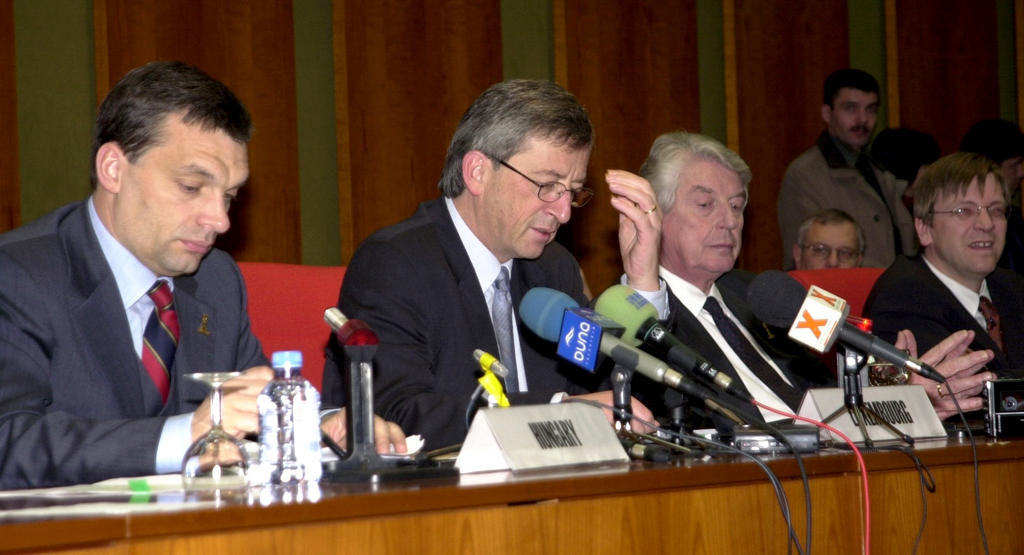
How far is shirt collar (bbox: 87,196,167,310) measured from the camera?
8.01ft

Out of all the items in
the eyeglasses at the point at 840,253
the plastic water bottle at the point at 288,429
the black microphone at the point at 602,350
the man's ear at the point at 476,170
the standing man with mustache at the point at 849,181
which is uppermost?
the standing man with mustache at the point at 849,181

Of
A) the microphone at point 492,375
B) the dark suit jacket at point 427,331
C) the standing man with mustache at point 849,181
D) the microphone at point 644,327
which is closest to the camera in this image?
the microphone at point 492,375

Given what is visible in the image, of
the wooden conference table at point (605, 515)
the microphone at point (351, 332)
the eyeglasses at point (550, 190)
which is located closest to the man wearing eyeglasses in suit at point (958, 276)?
the eyeglasses at point (550, 190)

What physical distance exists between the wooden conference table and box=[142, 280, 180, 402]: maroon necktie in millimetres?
818

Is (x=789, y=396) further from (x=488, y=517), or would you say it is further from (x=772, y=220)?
(x=772, y=220)

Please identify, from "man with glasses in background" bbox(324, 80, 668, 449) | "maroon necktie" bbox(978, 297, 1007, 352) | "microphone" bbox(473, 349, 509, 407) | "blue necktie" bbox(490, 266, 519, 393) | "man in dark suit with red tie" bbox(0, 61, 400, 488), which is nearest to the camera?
"microphone" bbox(473, 349, 509, 407)

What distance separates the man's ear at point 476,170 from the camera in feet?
9.93

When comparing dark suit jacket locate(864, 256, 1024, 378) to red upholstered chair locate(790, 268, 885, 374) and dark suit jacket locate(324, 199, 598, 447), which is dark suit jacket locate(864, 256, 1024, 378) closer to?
red upholstered chair locate(790, 268, 885, 374)

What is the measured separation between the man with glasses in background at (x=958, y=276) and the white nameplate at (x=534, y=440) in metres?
1.97

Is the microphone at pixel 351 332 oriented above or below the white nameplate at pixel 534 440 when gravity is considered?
above

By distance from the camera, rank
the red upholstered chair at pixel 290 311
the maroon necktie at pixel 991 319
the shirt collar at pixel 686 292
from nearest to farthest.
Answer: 1. the red upholstered chair at pixel 290 311
2. the shirt collar at pixel 686 292
3. the maroon necktie at pixel 991 319

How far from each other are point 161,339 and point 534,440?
906mm

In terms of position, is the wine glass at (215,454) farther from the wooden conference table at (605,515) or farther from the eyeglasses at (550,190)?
the eyeglasses at (550,190)

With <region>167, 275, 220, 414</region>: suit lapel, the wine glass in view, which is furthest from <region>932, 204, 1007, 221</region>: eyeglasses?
the wine glass
